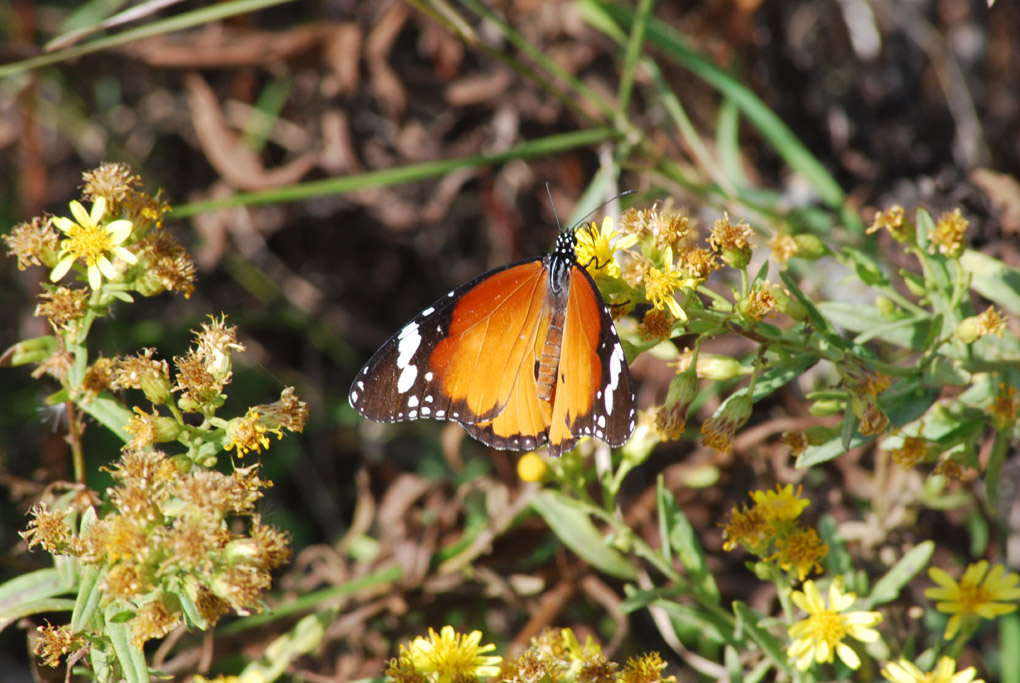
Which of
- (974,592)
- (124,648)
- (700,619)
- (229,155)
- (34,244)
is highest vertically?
(229,155)

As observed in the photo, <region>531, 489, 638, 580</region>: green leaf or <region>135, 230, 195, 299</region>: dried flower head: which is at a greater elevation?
<region>135, 230, 195, 299</region>: dried flower head

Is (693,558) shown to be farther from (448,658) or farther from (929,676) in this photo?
(448,658)

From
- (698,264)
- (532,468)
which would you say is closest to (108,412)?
(532,468)

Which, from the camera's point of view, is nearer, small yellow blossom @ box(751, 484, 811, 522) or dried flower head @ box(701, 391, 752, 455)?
dried flower head @ box(701, 391, 752, 455)

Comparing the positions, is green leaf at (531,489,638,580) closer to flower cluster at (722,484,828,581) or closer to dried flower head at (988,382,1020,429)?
flower cluster at (722,484,828,581)

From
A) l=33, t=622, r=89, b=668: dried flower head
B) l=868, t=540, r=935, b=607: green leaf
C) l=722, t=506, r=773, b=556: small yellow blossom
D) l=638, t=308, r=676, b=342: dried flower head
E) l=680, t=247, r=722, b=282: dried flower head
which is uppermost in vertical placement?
l=680, t=247, r=722, b=282: dried flower head

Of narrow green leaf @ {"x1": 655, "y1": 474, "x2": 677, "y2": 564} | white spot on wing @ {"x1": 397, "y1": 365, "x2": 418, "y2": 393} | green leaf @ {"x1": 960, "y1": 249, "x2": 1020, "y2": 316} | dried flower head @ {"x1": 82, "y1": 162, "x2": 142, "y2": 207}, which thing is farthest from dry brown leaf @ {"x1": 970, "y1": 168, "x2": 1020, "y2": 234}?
dried flower head @ {"x1": 82, "y1": 162, "x2": 142, "y2": 207}
